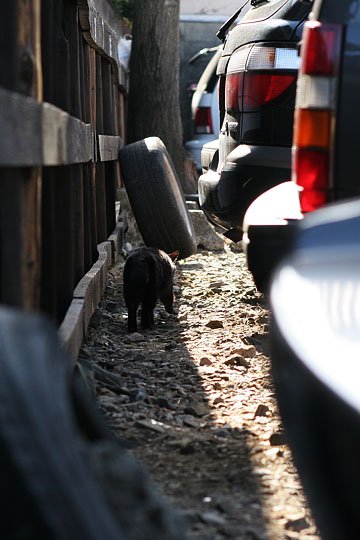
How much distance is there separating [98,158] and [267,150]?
203cm

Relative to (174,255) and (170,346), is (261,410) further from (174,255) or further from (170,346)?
(174,255)

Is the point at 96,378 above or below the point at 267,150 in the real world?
below

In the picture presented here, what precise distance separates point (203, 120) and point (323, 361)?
12.8 m

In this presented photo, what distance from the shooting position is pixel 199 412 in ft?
15.8

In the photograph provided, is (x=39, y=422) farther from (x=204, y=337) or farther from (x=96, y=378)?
(x=204, y=337)

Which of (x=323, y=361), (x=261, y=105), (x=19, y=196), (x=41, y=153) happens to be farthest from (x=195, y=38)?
(x=323, y=361)

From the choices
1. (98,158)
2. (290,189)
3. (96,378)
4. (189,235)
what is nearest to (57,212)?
(96,378)

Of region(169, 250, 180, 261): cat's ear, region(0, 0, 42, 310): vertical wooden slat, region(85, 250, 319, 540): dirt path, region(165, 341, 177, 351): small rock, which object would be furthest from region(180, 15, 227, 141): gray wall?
region(0, 0, 42, 310): vertical wooden slat

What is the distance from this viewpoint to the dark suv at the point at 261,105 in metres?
6.40

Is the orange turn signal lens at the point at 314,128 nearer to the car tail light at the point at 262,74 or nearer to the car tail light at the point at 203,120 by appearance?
the car tail light at the point at 262,74

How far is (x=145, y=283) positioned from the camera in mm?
7395

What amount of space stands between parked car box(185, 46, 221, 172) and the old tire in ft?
19.9

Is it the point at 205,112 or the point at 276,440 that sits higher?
the point at 205,112

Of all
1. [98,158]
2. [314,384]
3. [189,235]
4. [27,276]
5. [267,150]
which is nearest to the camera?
[314,384]
